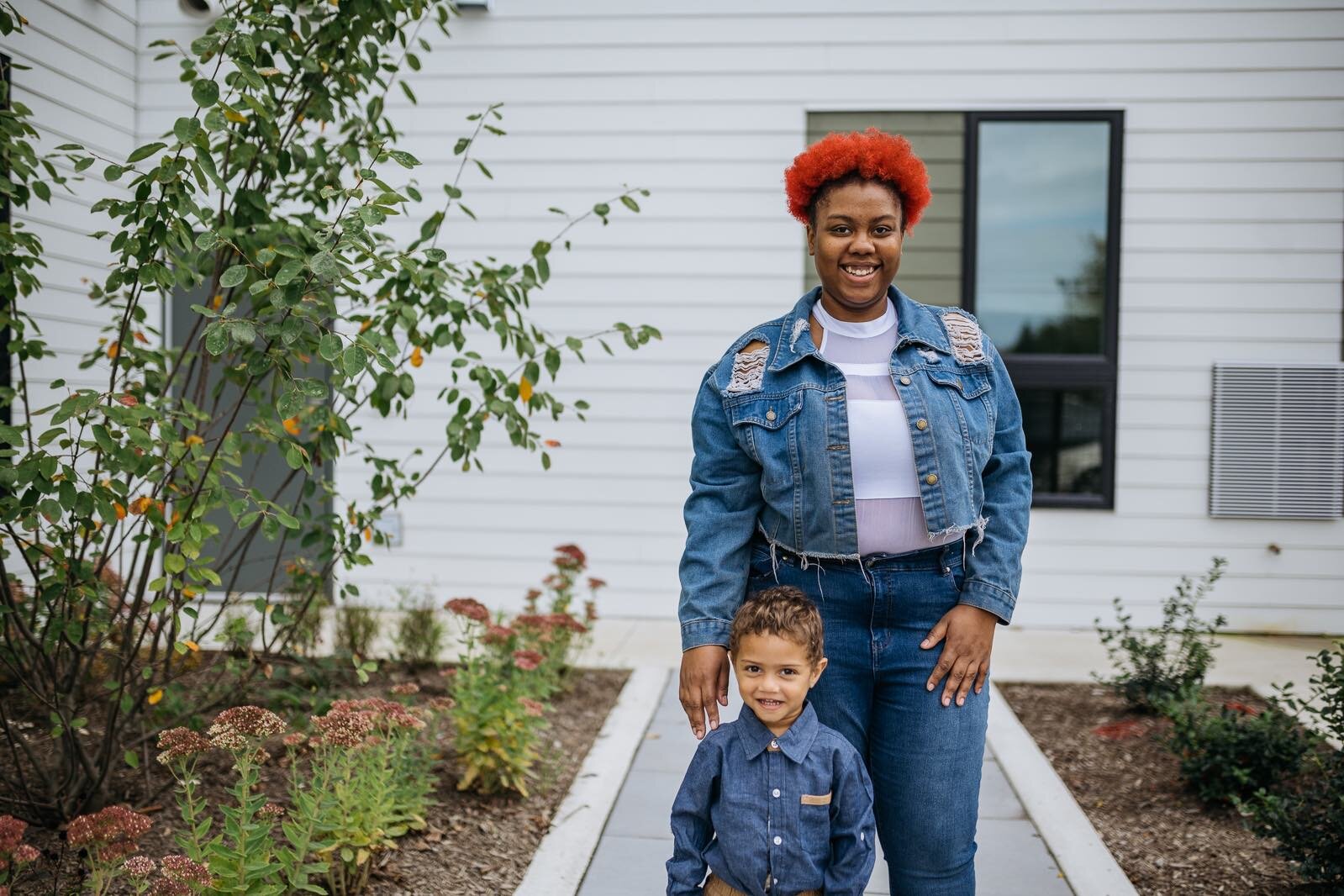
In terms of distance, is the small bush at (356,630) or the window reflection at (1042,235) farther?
the window reflection at (1042,235)

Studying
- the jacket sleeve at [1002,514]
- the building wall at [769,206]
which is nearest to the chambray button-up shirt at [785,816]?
the jacket sleeve at [1002,514]

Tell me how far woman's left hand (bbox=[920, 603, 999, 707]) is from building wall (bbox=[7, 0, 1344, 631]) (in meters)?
4.50

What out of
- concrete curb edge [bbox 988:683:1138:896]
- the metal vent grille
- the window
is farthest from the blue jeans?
the metal vent grille

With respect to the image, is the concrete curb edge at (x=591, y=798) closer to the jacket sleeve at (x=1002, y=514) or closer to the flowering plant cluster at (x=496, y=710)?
the flowering plant cluster at (x=496, y=710)

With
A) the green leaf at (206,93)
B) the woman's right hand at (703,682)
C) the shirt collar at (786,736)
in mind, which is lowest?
the shirt collar at (786,736)

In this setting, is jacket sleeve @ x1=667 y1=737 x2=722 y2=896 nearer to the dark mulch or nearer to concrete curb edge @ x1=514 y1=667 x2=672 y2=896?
concrete curb edge @ x1=514 y1=667 x2=672 y2=896

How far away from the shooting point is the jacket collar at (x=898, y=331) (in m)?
2.13

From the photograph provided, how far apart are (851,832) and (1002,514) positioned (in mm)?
681

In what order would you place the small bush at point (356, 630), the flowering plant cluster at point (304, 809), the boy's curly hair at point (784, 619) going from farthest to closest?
the small bush at point (356, 630)
the flowering plant cluster at point (304, 809)
the boy's curly hair at point (784, 619)

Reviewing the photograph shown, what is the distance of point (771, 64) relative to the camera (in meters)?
6.44

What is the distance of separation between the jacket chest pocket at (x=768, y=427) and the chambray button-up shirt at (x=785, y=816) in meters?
0.49

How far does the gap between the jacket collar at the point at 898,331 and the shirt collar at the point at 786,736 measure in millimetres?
684

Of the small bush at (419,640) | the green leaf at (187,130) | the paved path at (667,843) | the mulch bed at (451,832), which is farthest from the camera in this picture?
the small bush at (419,640)

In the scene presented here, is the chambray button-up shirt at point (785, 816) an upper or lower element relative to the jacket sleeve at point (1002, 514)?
lower
